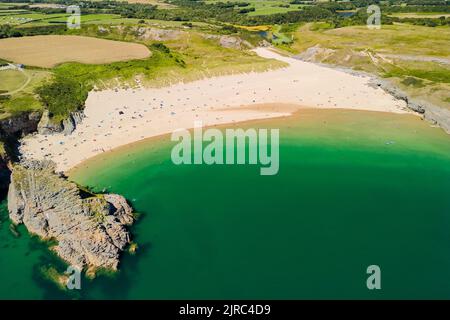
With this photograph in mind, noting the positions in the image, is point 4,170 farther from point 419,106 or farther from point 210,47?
point 210,47

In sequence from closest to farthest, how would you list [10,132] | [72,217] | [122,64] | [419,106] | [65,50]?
1. [72,217]
2. [10,132]
3. [419,106]
4. [122,64]
5. [65,50]

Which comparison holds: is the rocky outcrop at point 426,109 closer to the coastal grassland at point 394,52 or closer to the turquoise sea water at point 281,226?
the coastal grassland at point 394,52

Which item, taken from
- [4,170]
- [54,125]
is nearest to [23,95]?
[54,125]

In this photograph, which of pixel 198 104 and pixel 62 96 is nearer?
pixel 62 96

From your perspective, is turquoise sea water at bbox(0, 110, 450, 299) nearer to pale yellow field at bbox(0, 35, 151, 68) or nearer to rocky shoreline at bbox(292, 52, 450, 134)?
rocky shoreline at bbox(292, 52, 450, 134)

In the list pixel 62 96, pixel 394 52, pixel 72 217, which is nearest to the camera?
pixel 72 217

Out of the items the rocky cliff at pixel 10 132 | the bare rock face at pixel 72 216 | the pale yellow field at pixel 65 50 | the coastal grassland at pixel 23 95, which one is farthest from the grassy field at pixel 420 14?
the bare rock face at pixel 72 216
